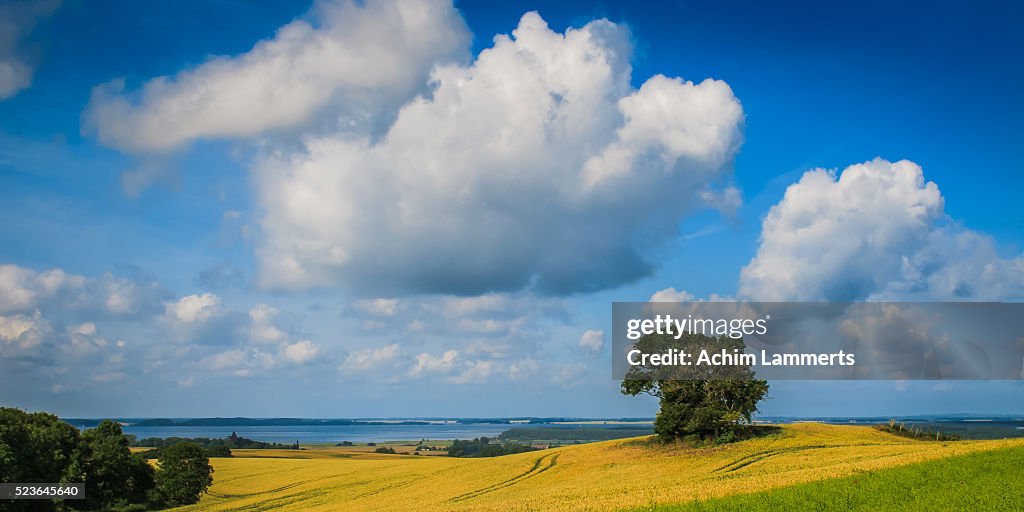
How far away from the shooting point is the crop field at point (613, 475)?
34281mm

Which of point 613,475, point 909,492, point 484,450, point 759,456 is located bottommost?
point 484,450

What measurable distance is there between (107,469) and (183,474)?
506 inches

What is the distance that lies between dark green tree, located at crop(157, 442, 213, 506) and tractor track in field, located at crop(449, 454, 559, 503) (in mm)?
49978

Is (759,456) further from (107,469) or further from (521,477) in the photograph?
(107,469)

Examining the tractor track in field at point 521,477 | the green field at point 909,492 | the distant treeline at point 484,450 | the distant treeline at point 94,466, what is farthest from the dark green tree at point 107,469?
the distant treeline at point 484,450

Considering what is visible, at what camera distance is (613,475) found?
51438mm

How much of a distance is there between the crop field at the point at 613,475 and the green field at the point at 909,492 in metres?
1.84

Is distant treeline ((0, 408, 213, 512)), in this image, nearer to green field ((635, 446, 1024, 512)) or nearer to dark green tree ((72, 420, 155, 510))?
dark green tree ((72, 420, 155, 510))

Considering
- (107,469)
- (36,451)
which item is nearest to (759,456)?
(36,451)

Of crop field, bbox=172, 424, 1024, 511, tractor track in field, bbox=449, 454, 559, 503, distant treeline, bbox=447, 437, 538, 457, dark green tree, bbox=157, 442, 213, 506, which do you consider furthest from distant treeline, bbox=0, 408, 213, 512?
distant treeline, bbox=447, 437, 538, 457

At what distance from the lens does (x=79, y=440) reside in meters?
77.6

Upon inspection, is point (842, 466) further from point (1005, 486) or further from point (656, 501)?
point (656, 501)

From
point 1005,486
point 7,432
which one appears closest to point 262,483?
point 7,432

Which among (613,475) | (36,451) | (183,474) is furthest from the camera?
(183,474)
